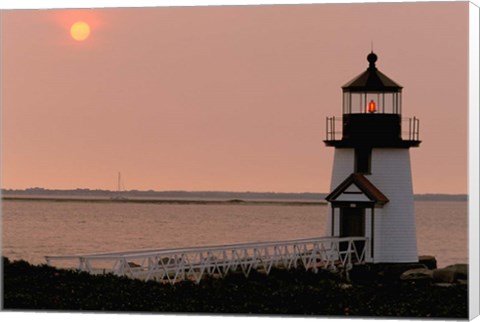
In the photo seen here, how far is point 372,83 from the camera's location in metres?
24.3

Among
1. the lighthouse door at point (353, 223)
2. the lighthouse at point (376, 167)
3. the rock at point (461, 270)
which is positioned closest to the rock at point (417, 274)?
the rock at point (461, 270)

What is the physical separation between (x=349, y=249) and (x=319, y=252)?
1.55 feet

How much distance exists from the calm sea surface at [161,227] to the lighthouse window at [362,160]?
10.7 ft

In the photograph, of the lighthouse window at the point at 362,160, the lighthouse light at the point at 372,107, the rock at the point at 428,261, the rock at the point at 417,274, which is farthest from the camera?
the rock at the point at 428,261

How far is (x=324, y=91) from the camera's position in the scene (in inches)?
936

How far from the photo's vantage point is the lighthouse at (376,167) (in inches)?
947

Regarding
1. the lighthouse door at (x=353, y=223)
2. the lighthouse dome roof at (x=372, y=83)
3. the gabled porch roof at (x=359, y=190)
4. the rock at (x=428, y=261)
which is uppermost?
the lighthouse dome roof at (x=372, y=83)

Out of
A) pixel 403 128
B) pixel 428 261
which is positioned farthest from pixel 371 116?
pixel 428 261

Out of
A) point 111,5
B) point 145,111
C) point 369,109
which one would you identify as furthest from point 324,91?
point 111,5

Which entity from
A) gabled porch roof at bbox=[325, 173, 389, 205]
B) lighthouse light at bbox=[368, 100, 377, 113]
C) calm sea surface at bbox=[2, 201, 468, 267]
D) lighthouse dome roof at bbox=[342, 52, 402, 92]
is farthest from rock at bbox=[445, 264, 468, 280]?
calm sea surface at bbox=[2, 201, 468, 267]

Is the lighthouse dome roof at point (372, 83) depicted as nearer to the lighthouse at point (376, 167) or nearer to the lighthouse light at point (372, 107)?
the lighthouse at point (376, 167)

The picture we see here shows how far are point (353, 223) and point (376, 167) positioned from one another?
1010 millimetres

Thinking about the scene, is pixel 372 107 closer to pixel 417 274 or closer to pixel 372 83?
pixel 372 83

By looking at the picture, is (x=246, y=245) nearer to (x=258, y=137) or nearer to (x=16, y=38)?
(x=258, y=137)
